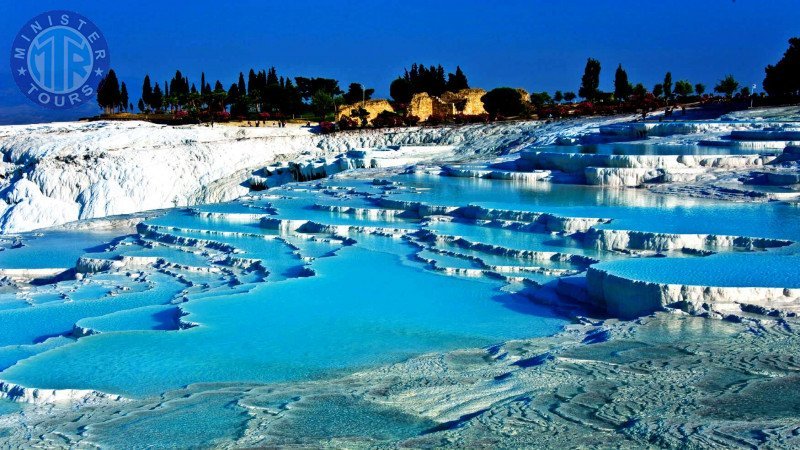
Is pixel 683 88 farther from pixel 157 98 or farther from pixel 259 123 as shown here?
pixel 157 98

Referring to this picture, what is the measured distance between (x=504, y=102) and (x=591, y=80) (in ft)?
12.6

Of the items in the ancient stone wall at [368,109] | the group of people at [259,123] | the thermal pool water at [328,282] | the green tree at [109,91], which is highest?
the green tree at [109,91]

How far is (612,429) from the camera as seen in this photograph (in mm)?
4520

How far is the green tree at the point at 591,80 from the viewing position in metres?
31.8

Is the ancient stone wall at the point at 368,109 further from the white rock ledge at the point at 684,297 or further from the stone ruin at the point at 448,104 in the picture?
the white rock ledge at the point at 684,297

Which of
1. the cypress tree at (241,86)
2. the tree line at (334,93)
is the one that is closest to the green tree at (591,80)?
the tree line at (334,93)

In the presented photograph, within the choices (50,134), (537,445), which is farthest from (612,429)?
(50,134)

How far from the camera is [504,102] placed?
99.6 feet

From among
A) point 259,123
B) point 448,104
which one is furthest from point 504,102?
point 259,123

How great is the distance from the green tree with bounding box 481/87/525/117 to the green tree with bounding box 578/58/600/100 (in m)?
2.95

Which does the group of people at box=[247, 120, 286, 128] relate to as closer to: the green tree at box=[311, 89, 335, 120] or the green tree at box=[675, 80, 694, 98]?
the green tree at box=[311, 89, 335, 120]

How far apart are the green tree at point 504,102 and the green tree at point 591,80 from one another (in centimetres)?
295

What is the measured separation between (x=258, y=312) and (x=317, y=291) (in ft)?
2.90

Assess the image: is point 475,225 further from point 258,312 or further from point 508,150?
point 508,150
